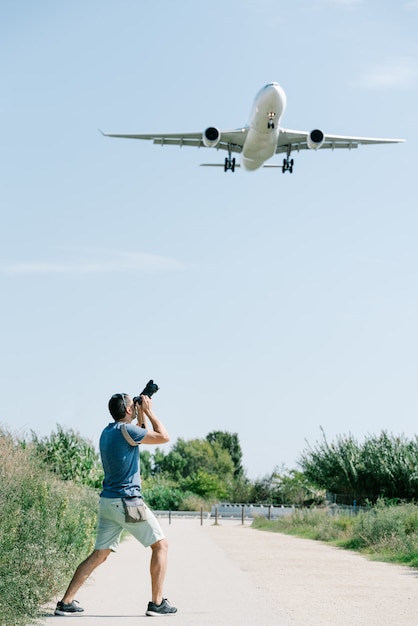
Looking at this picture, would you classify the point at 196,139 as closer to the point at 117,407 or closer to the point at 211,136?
the point at 211,136

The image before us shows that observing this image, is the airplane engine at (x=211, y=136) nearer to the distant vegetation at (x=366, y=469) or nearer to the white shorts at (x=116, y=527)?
the distant vegetation at (x=366, y=469)

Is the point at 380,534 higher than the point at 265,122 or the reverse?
the reverse

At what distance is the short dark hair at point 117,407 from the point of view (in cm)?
908

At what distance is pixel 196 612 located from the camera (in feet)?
30.7

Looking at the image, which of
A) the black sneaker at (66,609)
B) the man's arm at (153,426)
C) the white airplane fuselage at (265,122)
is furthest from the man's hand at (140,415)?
the white airplane fuselage at (265,122)

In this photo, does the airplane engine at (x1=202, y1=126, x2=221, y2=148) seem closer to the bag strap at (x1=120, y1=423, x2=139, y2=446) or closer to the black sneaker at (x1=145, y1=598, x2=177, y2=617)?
the bag strap at (x1=120, y1=423, x2=139, y2=446)

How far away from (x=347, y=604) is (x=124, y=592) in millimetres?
2523

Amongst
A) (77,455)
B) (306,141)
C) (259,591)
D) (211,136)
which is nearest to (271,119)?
(211,136)

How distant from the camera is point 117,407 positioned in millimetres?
9078

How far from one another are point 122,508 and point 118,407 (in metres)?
0.89

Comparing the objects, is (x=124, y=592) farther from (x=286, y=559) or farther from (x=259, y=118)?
(x=259, y=118)

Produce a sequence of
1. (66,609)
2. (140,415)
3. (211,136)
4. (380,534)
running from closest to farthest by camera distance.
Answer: (66,609), (140,415), (380,534), (211,136)

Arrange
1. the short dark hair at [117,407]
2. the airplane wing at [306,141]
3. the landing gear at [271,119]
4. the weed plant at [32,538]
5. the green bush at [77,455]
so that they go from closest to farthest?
the weed plant at [32,538] < the short dark hair at [117,407] < the green bush at [77,455] < the landing gear at [271,119] < the airplane wing at [306,141]

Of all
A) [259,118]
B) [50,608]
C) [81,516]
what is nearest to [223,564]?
[81,516]
